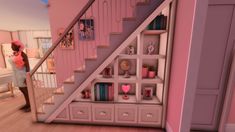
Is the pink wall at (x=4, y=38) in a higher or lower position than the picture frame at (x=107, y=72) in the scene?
higher

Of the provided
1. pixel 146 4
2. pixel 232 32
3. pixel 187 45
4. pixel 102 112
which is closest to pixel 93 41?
pixel 146 4

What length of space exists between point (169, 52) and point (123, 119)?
4.50 feet

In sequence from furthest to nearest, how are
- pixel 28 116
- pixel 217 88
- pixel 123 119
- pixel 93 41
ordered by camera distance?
pixel 93 41
pixel 28 116
pixel 123 119
pixel 217 88

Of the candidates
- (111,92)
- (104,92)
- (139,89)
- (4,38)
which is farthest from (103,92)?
(4,38)

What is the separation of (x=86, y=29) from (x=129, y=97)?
1.80 meters

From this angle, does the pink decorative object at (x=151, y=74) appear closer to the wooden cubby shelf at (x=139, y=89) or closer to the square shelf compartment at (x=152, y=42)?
the wooden cubby shelf at (x=139, y=89)

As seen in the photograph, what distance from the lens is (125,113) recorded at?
2.11 meters

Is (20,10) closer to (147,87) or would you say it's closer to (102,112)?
(102,112)

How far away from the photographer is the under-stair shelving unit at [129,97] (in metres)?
2.03

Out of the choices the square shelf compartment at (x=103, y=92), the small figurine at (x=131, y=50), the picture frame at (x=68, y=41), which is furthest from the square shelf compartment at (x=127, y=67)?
the picture frame at (x=68, y=41)

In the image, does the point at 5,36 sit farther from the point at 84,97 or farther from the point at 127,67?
the point at 127,67

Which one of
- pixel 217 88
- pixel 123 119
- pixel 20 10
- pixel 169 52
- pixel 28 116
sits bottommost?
pixel 28 116

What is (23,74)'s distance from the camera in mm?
2566

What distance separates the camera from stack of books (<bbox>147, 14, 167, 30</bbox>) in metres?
1.91
